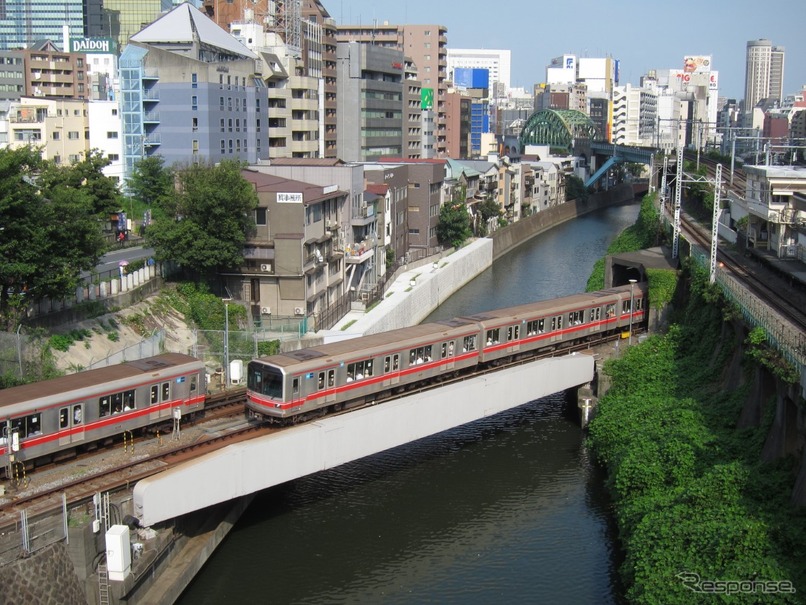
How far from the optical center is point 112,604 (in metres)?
15.9

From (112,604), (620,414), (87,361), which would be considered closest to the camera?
(112,604)

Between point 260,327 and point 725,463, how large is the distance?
53.6 ft

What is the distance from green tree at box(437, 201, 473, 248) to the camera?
54219 millimetres

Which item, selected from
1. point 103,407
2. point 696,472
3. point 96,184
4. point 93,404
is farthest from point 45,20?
point 696,472

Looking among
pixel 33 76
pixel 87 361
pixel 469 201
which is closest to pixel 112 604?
pixel 87 361

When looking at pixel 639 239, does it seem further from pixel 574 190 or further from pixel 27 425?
pixel 574 190

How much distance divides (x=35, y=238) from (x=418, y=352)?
10.1m

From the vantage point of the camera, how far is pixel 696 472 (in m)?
19.3

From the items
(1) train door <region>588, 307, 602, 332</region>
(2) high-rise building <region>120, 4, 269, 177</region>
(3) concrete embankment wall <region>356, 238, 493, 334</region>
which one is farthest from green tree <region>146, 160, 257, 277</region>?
(2) high-rise building <region>120, 4, 269, 177</region>

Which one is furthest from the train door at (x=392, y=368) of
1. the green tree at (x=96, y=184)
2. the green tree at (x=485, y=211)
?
the green tree at (x=485, y=211)

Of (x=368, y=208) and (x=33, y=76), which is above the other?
(x=33, y=76)

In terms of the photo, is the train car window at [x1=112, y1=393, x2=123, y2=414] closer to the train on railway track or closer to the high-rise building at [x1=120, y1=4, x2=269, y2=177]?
the train on railway track

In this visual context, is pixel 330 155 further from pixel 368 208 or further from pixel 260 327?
pixel 260 327

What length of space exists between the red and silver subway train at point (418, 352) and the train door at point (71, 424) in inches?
157
